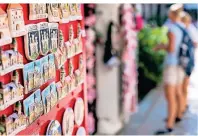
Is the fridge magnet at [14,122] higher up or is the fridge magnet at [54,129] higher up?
the fridge magnet at [14,122]

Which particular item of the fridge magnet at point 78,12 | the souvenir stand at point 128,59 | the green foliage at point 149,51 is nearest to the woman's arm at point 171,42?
the souvenir stand at point 128,59

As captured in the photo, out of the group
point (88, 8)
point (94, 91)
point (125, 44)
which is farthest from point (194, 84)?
point (88, 8)

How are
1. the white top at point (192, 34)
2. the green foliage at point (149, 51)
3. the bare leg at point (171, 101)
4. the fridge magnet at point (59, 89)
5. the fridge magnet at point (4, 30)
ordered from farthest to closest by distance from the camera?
1. the green foliage at point (149, 51)
2. the bare leg at point (171, 101)
3. the white top at point (192, 34)
4. the fridge magnet at point (59, 89)
5. the fridge magnet at point (4, 30)

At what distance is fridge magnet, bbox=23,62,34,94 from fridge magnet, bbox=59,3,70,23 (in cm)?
37

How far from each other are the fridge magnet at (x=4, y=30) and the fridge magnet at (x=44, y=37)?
240 mm

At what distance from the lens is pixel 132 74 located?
510 centimetres

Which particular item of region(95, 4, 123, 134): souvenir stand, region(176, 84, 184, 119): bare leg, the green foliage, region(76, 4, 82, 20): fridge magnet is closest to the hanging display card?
region(76, 4, 82, 20): fridge magnet

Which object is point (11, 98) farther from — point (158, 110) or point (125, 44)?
point (158, 110)

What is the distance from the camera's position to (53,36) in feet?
5.16

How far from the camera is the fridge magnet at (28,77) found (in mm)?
1347

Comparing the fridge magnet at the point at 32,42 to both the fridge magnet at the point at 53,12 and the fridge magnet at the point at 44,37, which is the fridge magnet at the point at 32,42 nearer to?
the fridge magnet at the point at 44,37

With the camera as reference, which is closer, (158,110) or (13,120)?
(13,120)

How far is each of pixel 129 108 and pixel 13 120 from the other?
153 inches

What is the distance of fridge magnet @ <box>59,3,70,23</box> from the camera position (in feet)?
5.49
